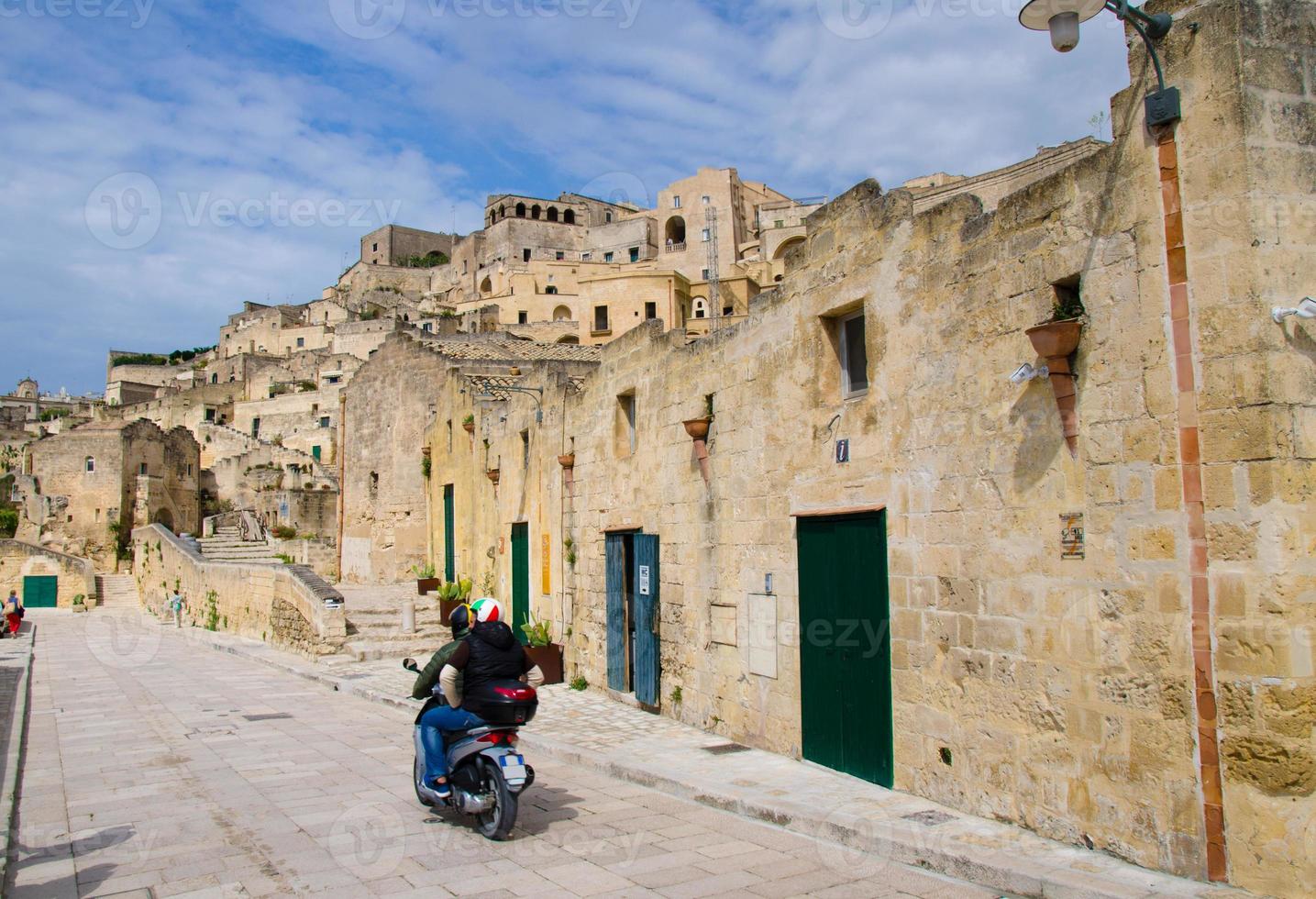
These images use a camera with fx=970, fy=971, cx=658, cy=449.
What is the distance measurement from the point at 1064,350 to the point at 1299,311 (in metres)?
1.18

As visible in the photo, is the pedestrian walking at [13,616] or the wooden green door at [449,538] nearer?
the wooden green door at [449,538]

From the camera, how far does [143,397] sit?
89.7 metres

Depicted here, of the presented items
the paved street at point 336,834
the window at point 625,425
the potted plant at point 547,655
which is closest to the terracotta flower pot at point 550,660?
the potted plant at point 547,655

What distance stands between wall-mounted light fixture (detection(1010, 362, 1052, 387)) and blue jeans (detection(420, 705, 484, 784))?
416cm

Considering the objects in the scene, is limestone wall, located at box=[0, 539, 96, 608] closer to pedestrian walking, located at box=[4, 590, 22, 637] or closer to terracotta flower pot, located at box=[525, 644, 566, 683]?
pedestrian walking, located at box=[4, 590, 22, 637]

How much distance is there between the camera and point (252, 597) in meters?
22.1

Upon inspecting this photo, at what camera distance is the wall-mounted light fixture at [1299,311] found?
15.3 feet

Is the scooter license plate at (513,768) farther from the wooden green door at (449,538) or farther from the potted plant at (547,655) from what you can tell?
the wooden green door at (449,538)

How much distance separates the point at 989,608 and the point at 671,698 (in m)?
5.06

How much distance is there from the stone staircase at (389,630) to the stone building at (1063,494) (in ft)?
28.7

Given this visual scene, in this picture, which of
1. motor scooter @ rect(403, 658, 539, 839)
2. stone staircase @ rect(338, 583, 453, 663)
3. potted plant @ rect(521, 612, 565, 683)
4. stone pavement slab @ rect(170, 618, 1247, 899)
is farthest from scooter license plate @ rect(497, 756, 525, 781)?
stone staircase @ rect(338, 583, 453, 663)

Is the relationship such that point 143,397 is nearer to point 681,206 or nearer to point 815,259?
point 681,206

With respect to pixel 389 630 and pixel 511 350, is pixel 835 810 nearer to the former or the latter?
pixel 389 630

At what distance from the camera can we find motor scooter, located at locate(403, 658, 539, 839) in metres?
6.34
